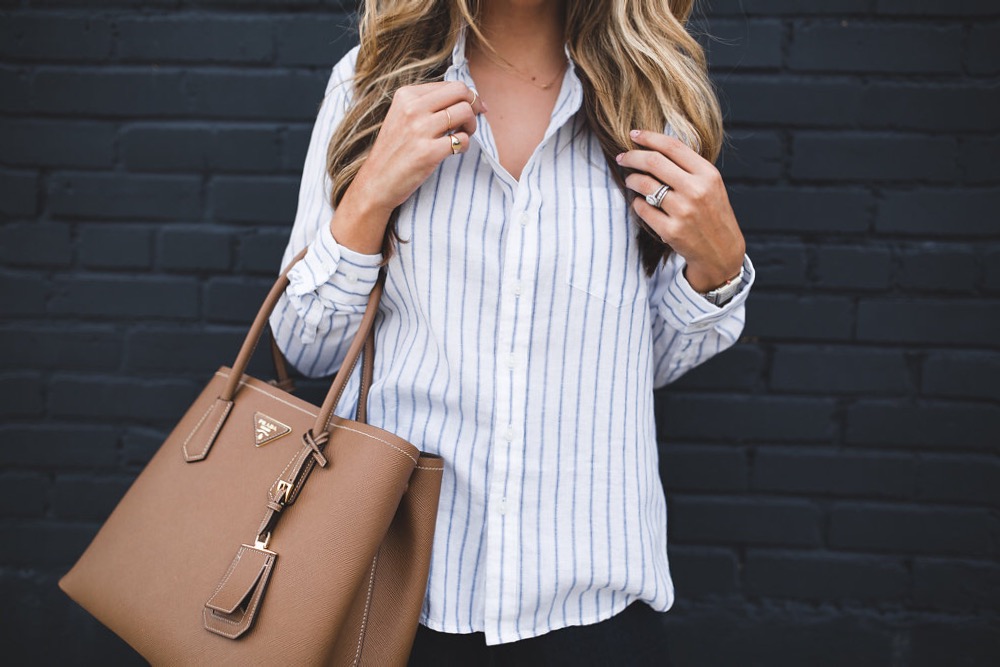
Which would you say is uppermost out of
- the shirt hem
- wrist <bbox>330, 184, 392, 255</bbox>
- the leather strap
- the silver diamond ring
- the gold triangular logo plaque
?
the silver diamond ring

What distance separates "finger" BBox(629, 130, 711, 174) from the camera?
1.16m

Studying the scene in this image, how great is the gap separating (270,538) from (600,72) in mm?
918

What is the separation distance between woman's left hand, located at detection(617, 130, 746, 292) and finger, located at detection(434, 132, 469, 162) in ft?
0.82

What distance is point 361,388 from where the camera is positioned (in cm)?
118

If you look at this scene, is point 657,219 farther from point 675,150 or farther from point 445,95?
point 445,95

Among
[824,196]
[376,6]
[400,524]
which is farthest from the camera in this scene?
[824,196]

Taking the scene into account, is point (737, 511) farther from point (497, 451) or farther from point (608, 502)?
point (497, 451)

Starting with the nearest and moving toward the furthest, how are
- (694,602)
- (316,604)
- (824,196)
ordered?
1. (316,604)
2. (824,196)
3. (694,602)

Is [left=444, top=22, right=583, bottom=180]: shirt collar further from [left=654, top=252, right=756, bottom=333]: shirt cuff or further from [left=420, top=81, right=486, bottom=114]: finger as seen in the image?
[left=654, top=252, right=756, bottom=333]: shirt cuff

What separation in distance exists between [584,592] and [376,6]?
41.1 inches

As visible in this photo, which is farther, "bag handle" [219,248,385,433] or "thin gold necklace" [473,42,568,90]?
"thin gold necklace" [473,42,568,90]

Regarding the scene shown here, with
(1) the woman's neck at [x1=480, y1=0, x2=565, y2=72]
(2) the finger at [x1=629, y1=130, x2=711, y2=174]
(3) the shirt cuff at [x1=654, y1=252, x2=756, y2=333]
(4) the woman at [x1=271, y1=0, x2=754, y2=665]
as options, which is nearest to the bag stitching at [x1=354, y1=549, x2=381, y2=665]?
(4) the woman at [x1=271, y1=0, x2=754, y2=665]

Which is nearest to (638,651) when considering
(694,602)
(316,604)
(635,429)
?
(635,429)

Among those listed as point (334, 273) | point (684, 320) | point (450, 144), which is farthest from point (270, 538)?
point (684, 320)
